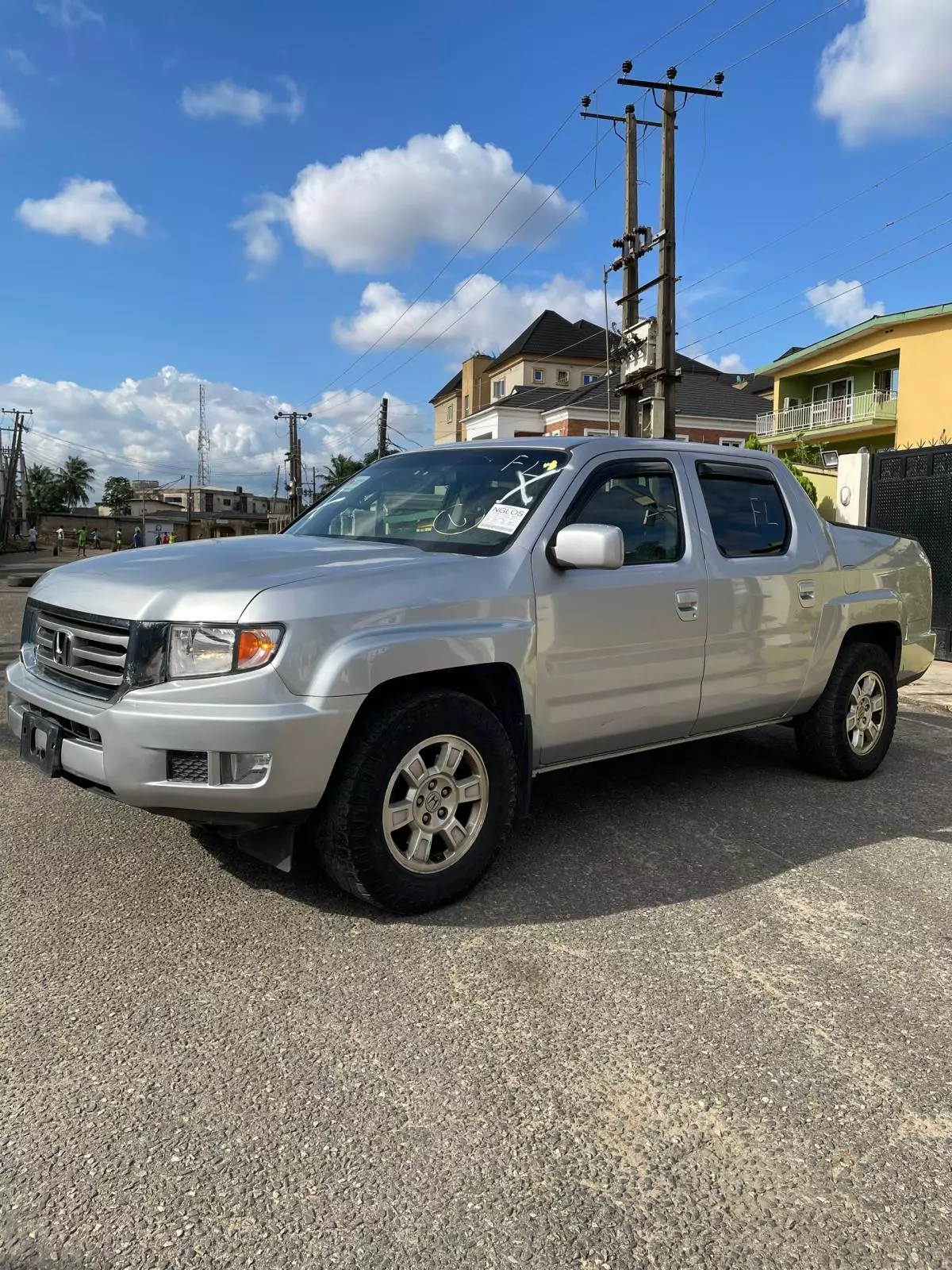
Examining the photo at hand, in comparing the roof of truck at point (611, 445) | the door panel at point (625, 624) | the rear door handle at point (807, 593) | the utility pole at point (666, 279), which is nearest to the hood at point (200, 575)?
the door panel at point (625, 624)

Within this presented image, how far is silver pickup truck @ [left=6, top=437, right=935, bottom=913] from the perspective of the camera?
3.01 m

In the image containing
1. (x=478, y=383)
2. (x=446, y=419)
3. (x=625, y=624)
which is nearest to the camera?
(x=625, y=624)

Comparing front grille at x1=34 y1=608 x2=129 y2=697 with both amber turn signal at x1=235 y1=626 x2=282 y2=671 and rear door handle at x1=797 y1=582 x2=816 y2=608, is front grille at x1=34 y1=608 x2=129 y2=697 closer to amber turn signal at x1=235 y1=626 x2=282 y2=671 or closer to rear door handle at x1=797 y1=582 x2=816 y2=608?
amber turn signal at x1=235 y1=626 x2=282 y2=671

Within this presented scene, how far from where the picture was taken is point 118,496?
126 meters

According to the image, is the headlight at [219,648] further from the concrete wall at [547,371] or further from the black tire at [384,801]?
the concrete wall at [547,371]

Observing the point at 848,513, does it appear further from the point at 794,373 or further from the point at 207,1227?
the point at 794,373

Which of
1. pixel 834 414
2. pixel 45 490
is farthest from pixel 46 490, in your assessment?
pixel 834 414

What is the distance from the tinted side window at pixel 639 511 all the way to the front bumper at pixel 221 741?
1546 millimetres

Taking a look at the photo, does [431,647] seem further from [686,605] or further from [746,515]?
[746,515]

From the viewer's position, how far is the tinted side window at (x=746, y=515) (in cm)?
460

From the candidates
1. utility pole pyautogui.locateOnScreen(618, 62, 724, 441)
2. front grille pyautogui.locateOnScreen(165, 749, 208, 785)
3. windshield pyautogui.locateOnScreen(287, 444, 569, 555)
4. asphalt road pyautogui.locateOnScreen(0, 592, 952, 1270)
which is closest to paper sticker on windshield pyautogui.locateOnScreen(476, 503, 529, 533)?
windshield pyautogui.locateOnScreen(287, 444, 569, 555)

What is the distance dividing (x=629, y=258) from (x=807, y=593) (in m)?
15.3

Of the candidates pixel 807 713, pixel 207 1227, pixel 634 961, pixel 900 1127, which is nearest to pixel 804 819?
pixel 807 713

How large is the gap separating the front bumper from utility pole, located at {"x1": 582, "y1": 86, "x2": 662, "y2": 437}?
15.3 meters
